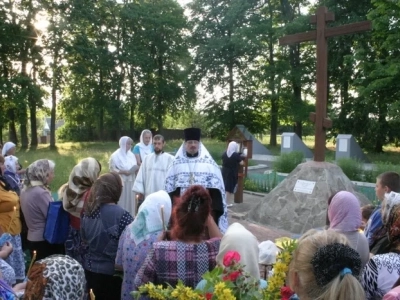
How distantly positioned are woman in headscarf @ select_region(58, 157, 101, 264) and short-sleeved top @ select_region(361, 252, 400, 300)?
7.83ft

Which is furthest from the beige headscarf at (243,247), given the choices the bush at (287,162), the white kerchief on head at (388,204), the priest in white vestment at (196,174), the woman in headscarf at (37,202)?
the bush at (287,162)

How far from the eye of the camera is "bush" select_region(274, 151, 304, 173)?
13635mm

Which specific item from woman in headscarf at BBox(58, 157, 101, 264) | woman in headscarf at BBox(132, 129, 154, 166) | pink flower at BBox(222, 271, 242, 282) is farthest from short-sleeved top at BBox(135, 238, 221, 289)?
woman in headscarf at BBox(132, 129, 154, 166)

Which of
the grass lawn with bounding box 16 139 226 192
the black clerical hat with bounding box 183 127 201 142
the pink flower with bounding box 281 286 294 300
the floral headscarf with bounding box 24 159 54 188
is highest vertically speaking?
the black clerical hat with bounding box 183 127 201 142

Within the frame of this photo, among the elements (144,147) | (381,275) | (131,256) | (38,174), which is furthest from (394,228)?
(144,147)

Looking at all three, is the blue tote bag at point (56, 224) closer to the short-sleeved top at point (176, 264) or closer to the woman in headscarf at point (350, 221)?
the short-sleeved top at point (176, 264)

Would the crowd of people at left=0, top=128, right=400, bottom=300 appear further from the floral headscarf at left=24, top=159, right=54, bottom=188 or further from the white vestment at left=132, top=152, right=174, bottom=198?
the white vestment at left=132, top=152, right=174, bottom=198

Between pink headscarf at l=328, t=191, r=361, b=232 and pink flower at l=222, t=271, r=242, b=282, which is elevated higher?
pink headscarf at l=328, t=191, r=361, b=232

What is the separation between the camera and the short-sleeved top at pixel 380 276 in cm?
233

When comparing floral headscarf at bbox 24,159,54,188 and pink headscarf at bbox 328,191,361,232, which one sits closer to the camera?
pink headscarf at bbox 328,191,361,232

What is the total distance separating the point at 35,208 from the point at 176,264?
2.00 metres

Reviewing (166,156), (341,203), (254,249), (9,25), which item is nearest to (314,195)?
(166,156)

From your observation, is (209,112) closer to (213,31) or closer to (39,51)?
(213,31)

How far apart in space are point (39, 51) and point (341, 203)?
2948cm
